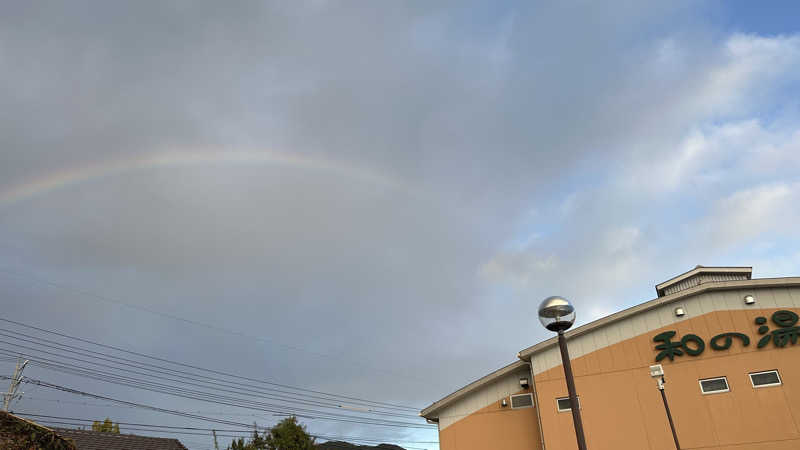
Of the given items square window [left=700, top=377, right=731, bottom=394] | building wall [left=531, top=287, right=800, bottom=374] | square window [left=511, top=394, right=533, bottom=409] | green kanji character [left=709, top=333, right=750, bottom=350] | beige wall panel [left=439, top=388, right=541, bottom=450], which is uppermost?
building wall [left=531, top=287, right=800, bottom=374]

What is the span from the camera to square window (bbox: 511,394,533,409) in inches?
938

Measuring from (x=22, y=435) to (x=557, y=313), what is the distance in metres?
10.1

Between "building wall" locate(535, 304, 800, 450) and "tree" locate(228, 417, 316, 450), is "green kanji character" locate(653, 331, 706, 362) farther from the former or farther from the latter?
"tree" locate(228, 417, 316, 450)

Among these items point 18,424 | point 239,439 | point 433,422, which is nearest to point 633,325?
point 433,422

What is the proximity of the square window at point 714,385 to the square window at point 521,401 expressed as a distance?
732 cm

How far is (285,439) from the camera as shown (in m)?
34.9

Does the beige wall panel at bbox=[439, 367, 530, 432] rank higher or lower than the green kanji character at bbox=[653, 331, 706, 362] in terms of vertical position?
lower

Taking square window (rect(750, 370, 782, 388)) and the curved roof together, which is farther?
the curved roof

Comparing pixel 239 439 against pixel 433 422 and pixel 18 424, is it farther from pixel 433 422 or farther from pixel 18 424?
pixel 18 424

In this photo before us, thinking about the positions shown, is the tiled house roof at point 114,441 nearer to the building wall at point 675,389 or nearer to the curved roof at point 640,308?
the curved roof at point 640,308

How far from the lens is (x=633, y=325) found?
22.0m

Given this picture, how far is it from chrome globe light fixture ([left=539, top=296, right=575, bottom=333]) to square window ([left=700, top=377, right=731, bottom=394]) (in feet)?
51.6

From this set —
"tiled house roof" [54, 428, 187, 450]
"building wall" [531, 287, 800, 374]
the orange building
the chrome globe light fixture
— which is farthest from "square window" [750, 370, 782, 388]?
"tiled house roof" [54, 428, 187, 450]

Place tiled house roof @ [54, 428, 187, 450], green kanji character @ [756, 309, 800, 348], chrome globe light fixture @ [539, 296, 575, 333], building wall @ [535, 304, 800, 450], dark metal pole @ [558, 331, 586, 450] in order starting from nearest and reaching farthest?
1. dark metal pole @ [558, 331, 586, 450]
2. chrome globe light fixture @ [539, 296, 575, 333]
3. building wall @ [535, 304, 800, 450]
4. green kanji character @ [756, 309, 800, 348]
5. tiled house roof @ [54, 428, 187, 450]
